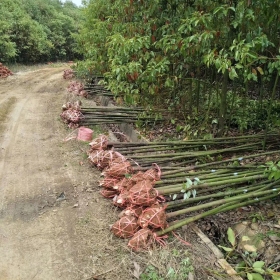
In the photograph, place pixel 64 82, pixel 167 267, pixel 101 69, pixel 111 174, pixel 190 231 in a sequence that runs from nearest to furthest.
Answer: pixel 167 267 < pixel 190 231 < pixel 111 174 < pixel 101 69 < pixel 64 82

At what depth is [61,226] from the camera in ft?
9.15

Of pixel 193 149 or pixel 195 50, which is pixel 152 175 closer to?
pixel 193 149

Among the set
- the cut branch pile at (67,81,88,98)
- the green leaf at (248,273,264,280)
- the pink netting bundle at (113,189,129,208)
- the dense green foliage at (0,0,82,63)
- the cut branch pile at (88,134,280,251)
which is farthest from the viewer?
the dense green foliage at (0,0,82,63)

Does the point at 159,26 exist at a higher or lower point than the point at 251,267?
higher

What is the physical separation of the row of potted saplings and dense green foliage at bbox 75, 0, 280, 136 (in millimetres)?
1466

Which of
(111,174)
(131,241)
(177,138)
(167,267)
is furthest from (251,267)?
(177,138)

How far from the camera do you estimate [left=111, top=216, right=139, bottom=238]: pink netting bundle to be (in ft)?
8.39

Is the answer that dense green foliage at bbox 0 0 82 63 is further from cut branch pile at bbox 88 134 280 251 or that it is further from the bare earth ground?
cut branch pile at bbox 88 134 280 251

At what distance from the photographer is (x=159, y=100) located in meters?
5.97

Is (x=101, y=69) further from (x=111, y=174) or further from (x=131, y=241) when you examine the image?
(x=131, y=241)

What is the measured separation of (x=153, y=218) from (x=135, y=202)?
0.84 ft

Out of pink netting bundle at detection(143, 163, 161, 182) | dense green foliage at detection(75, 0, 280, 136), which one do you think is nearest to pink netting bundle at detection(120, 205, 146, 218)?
pink netting bundle at detection(143, 163, 161, 182)

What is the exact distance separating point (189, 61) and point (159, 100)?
153 centimetres

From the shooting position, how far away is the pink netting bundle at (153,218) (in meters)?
2.51
